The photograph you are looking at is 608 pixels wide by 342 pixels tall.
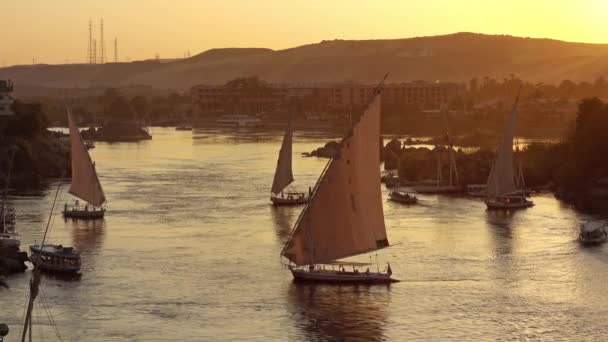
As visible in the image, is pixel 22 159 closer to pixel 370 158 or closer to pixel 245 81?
pixel 370 158

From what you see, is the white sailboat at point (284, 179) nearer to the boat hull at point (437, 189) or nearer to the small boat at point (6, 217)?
the boat hull at point (437, 189)

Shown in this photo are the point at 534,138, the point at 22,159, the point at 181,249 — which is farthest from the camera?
the point at 534,138

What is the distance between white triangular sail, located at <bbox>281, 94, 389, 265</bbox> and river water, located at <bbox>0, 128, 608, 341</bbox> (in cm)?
68

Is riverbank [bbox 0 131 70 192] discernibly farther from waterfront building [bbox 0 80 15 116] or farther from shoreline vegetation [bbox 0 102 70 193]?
waterfront building [bbox 0 80 15 116]

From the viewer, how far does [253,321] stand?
63.0ft

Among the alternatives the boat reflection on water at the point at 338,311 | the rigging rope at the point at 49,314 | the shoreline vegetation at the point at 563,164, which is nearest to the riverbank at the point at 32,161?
the shoreline vegetation at the point at 563,164

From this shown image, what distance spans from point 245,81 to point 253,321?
84.6m

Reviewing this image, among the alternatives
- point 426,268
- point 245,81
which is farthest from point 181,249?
point 245,81

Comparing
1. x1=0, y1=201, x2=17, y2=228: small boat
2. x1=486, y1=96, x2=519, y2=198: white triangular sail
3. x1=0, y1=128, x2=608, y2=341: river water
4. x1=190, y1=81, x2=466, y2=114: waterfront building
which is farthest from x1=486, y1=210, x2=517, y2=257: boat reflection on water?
x1=190, y1=81, x2=466, y2=114: waterfront building

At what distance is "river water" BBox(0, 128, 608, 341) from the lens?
61.8 ft

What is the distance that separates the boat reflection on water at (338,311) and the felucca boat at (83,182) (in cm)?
985

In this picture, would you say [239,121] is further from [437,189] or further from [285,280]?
[285,280]

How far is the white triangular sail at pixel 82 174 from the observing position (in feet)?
98.8

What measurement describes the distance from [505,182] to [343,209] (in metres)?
12.5
